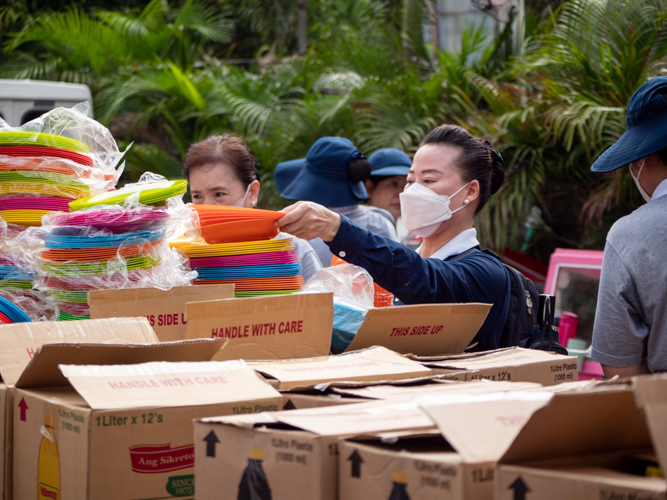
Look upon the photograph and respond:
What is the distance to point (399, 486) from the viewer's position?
0.94 meters

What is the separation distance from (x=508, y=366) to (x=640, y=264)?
600mm

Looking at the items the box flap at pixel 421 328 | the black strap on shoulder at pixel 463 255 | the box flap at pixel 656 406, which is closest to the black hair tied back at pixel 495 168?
the black strap on shoulder at pixel 463 255

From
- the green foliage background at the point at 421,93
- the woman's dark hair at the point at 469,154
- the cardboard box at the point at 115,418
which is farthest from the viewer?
the green foliage background at the point at 421,93

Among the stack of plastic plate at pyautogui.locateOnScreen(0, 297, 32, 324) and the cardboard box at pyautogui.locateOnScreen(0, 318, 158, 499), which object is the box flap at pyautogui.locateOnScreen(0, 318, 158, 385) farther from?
the stack of plastic plate at pyautogui.locateOnScreen(0, 297, 32, 324)

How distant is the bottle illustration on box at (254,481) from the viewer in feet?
3.41

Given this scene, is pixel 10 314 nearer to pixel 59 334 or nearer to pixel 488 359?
pixel 59 334

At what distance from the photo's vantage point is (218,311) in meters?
1.63

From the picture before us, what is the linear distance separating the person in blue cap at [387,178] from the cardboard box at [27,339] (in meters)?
3.21

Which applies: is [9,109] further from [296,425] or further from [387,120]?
[296,425]

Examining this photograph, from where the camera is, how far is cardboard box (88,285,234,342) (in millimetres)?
1807

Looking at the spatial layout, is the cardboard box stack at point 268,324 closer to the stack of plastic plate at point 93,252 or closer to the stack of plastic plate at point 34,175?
the stack of plastic plate at point 93,252

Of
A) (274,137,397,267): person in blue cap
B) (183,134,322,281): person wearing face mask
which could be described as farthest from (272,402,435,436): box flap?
(274,137,397,267): person in blue cap

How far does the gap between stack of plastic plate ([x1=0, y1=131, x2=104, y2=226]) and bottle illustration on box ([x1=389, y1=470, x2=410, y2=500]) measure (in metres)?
1.61

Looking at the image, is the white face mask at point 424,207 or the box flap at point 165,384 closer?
the box flap at point 165,384
